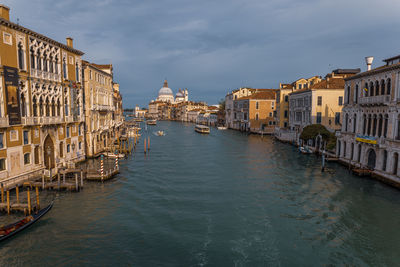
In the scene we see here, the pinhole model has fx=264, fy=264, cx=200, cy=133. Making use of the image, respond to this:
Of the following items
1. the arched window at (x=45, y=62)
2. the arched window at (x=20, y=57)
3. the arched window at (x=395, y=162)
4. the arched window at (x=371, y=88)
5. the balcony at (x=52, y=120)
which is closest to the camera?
the arched window at (x=20, y=57)

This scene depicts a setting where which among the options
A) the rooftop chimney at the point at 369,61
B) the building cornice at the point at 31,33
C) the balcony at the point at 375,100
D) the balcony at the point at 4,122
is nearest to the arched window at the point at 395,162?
the balcony at the point at 375,100

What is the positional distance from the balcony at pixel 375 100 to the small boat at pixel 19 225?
2814 centimetres

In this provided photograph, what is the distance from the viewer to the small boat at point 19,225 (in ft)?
44.3

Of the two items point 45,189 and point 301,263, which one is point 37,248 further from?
point 301,263

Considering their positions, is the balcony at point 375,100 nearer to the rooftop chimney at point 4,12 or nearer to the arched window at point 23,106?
the arched window at point 23,106

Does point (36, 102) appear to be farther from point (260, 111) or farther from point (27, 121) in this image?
point (260, 111)

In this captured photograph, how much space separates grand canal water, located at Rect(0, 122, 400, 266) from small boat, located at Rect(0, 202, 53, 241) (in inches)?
15.6

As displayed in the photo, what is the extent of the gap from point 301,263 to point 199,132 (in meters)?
72.5

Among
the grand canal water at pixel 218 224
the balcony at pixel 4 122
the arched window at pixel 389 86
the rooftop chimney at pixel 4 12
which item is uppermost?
the rooftop chimney at pixel 4 12

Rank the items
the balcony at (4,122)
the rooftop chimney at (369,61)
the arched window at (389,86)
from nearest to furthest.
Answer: the balcony at (4,122) < the arched window at (389,86) < the rooftop chimney at (369,61)

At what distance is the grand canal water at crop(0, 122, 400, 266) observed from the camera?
1288 cm

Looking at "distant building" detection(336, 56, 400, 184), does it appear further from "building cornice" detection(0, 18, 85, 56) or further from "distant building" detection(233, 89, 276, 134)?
"distant building" detection(233, 89, 276, 134)

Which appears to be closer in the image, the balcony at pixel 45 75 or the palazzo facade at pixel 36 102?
the palazzo facade at pixel 36 102

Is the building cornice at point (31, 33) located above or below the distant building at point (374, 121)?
above
